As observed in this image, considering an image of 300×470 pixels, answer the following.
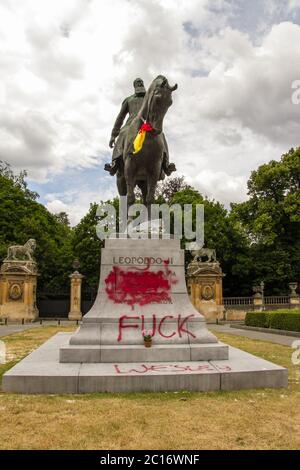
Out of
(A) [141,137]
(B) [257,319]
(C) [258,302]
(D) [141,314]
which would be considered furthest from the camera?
(C) [258,302]

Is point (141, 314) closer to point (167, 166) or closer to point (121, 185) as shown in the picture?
point (121, 185)

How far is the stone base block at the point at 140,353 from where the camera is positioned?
24.2ft

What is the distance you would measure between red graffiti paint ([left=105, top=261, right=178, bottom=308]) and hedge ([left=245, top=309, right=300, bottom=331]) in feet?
41.8

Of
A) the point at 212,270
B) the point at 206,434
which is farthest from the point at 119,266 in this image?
the point at 212,270

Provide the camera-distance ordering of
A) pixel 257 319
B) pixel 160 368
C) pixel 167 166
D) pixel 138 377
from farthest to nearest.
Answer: pixel 257 319, pixel 167 166, pixel 160 368, pixel 138 377

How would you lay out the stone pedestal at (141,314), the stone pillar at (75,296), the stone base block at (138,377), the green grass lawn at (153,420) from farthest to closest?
the stone pillar at (75,296)
the stone pedestal at (141,314)
the stone base block at (138,377)
the green grass lawn at (153,420)

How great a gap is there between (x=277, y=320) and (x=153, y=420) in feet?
57.8

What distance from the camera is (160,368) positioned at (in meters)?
7.00

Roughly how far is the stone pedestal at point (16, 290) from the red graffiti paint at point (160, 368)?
85.6 ft

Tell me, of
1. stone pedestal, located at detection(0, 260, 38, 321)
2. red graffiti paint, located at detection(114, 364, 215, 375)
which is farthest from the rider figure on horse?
stone pedestal, located at detection(0, 260, 38, 321)

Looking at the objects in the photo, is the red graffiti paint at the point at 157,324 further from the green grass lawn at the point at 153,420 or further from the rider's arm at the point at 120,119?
the rider's arm at the point at 120,119

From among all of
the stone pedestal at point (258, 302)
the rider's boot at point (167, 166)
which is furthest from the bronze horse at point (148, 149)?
the stone pedestal at point (258, 302)

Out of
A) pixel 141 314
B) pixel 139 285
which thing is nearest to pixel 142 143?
pixel 139 285
